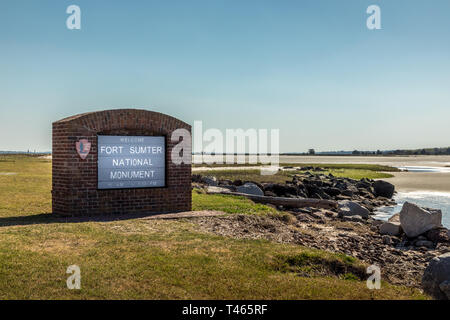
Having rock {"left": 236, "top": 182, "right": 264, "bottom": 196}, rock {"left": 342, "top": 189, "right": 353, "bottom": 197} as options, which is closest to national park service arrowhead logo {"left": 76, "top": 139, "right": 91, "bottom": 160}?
rock {"left": 236, "top": 182, "right": 264, "bottom": 196}

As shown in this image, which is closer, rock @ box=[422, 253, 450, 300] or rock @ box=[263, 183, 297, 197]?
rock @ box=[422, 253, 450, 300]

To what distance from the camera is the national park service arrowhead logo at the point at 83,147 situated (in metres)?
12.3

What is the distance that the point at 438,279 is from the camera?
23.6 feet

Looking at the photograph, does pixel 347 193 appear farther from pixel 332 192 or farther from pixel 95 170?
pixel 95 170

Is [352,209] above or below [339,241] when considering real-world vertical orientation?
below

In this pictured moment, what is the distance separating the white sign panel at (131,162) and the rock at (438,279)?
8.53 m

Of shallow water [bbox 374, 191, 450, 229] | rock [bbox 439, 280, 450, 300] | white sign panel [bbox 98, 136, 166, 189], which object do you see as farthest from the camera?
shallow water [bbox 374, 191, 450, 229]

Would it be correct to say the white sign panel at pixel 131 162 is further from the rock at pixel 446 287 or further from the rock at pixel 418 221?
the rock at pixel 446 287

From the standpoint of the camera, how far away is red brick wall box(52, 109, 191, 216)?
1223cm

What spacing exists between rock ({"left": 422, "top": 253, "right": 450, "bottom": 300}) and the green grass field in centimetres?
52

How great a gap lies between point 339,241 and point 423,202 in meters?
17.7

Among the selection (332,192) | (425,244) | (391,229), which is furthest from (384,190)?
(425,244)

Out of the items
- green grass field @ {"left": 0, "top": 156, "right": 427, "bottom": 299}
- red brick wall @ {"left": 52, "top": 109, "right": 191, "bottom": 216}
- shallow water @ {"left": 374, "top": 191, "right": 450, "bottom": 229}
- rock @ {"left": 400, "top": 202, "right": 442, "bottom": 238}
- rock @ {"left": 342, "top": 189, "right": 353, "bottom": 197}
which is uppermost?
red brick wall @ {"left": 52, "top": 109, "right": 191, "bottom": 216}

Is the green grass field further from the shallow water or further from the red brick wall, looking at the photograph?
the shallow water
